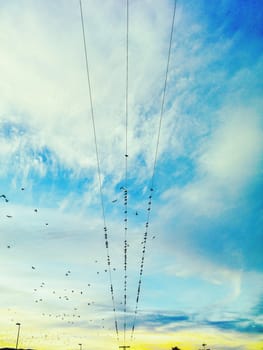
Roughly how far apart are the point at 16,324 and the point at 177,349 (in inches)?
2947

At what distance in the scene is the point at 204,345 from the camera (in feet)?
494

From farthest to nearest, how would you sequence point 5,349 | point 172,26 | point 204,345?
point 204,345 < point 5,349 < point 172,26

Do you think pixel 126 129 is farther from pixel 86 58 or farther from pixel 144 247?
pixel 144 247

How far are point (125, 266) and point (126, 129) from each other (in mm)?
22516

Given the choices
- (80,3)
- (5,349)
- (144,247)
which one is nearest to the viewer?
(80,3)

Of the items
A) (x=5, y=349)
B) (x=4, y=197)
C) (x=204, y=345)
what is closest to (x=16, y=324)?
(x=5, y=349)

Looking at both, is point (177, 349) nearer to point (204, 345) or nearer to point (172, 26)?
point (204, 345)

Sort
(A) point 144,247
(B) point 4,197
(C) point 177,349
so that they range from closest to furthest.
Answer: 1. (B) point 4,197
2. (A) point 144,247
3. (C) point 177,349

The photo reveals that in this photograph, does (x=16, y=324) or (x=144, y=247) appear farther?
(x=16, y=324)

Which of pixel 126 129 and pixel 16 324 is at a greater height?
pixel 16 324

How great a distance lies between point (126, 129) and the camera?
1752 cm

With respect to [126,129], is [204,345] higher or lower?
higher

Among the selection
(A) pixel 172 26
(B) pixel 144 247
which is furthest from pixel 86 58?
(B) pixel 144 247

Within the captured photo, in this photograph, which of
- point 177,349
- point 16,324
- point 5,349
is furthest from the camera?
point 177,349
